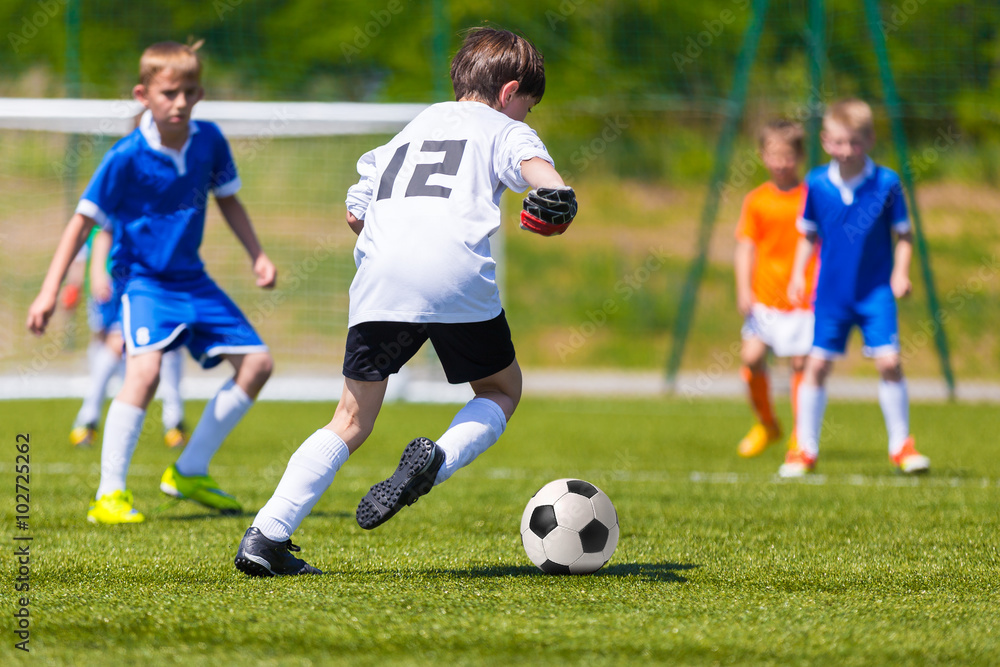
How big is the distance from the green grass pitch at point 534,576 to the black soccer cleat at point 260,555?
40mm

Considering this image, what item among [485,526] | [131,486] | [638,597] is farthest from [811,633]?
[131,486]

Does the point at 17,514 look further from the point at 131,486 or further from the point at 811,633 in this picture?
the point at 811,633

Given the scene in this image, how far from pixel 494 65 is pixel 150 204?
1931 mm

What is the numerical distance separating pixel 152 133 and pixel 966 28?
9593mm

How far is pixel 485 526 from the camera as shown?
4059 millimetres

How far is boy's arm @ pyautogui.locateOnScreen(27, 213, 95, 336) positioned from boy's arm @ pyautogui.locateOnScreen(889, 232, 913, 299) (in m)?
3.70

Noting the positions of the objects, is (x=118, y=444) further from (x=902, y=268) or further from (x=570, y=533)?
(x=902, y=268)

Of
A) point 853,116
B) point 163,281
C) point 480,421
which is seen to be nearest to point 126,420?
point 163,281

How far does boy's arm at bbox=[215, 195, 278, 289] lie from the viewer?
4.30m

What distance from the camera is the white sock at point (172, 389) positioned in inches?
286

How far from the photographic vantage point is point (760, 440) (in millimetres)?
6805

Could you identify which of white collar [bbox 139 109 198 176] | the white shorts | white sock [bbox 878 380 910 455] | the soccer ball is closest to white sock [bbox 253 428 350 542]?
the soccer ball

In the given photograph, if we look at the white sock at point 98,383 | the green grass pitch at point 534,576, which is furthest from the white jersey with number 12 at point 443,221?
the white sock at point 98,383

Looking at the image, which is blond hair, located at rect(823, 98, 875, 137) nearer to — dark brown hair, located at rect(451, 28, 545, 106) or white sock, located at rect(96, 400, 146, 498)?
dark brown hair, located at rect(451, 28, 545, 106)
